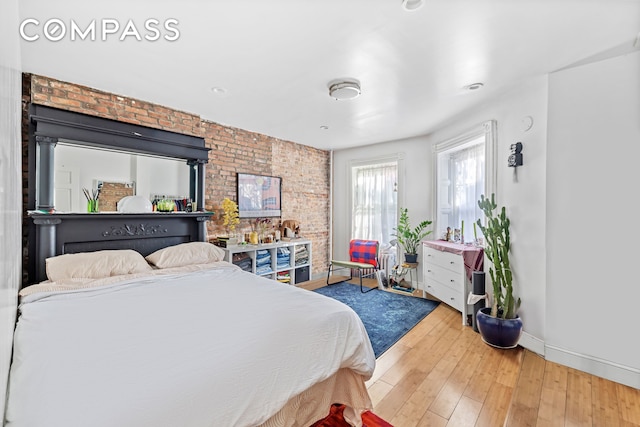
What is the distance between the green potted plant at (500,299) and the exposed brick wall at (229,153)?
314 centimetres

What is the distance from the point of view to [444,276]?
358 cm

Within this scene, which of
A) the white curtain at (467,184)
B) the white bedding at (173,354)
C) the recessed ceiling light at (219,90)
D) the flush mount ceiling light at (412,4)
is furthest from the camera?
the white curtain at (467,184)

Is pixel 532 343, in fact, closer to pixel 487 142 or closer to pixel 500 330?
pixel 500 330

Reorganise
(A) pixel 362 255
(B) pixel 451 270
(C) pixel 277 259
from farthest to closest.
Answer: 1. (A) pixel 362 255
2. (C) pixel 277 259
3. (B) pixel 451 270

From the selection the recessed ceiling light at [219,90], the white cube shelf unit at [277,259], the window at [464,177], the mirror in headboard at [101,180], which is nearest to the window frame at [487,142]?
the window at [464,177]

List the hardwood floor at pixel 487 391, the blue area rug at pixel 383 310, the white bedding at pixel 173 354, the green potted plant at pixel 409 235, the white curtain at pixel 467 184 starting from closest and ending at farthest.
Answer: the white bedding at pixel 173 354
the hardwood floor at pixel 487 391
the blue area rug at pixel 383 310
the white curtain at pixel 467 184
the green potted plant at pixel 409 235

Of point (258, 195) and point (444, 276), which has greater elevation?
point (258, 195)

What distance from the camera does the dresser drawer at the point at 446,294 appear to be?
3275mm

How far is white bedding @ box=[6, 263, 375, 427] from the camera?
0.92 m

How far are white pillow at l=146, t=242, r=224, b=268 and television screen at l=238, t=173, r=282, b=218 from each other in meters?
1.18

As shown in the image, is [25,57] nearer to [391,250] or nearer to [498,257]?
[498,257]

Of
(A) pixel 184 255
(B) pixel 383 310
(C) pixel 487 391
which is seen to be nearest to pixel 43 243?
(A) pixel 184 255

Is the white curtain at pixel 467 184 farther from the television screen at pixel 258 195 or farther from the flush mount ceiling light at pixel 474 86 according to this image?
the television screen at pixel 258 195

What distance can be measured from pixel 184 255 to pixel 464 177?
3.81 meters
